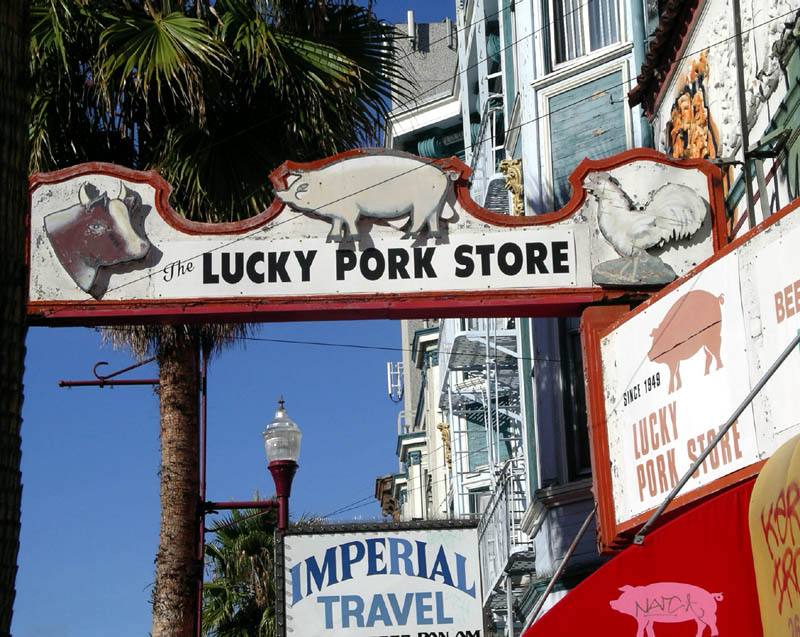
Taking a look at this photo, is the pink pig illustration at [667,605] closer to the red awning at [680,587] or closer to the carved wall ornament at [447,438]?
the red awning at [680,587]

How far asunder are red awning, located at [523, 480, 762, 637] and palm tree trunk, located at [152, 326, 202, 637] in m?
5.18

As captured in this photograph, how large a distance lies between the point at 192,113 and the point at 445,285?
3.30 m

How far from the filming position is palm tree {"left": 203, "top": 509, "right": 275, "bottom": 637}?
23312mm

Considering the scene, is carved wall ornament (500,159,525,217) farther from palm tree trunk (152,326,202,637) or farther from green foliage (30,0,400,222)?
palm tree trunk (152,326,202,637)

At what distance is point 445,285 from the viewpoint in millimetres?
13172

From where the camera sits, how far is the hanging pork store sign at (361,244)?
1310cm

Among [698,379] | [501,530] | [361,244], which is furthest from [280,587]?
[501,530]

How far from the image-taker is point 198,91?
14078mm

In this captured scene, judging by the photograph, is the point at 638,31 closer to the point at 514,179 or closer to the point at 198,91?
the point at 514,179

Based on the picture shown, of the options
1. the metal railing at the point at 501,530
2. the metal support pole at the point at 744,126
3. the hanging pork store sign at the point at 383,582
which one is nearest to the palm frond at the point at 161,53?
the hanging pork store sign at the point at 383,582

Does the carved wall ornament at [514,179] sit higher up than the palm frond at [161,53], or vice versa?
the carved wall ornament at [514,179]

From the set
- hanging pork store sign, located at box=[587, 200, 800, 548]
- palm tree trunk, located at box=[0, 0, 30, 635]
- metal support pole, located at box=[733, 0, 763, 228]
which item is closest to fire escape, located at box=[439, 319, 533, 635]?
hanging pork store sign, located at box=[587, 200, 800, 548]

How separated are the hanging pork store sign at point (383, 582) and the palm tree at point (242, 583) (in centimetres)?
1073

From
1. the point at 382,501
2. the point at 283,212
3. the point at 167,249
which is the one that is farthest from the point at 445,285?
the point at 382,501
